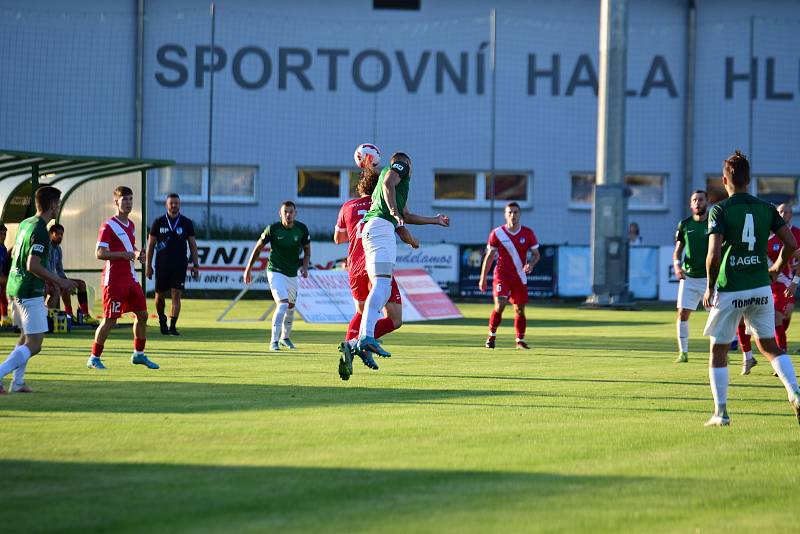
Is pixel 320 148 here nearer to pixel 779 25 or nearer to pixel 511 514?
pixel 779 25

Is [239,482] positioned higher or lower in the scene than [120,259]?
lower

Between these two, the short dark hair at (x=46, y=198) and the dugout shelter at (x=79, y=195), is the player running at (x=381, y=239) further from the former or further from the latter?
the dugout shelter at (x=79, y=195)

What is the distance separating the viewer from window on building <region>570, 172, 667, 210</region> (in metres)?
36.8

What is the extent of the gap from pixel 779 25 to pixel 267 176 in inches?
640

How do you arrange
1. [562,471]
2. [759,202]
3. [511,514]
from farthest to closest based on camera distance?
[759,202]
[562,471]
[511,514]

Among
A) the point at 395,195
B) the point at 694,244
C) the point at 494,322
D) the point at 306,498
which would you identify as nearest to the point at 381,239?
the point at 395,195

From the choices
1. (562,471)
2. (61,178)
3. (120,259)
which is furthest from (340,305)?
(562,471)

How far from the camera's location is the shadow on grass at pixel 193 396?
377 inches

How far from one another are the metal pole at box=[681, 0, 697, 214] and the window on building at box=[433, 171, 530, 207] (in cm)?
489

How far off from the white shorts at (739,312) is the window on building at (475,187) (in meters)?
27.4

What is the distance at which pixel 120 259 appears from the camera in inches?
507

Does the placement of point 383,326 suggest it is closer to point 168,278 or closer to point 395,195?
point 395,195

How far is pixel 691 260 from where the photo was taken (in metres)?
15.3

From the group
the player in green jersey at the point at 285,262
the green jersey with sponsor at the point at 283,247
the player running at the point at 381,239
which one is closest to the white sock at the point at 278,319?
the player in green jersey at the point at 285,262
